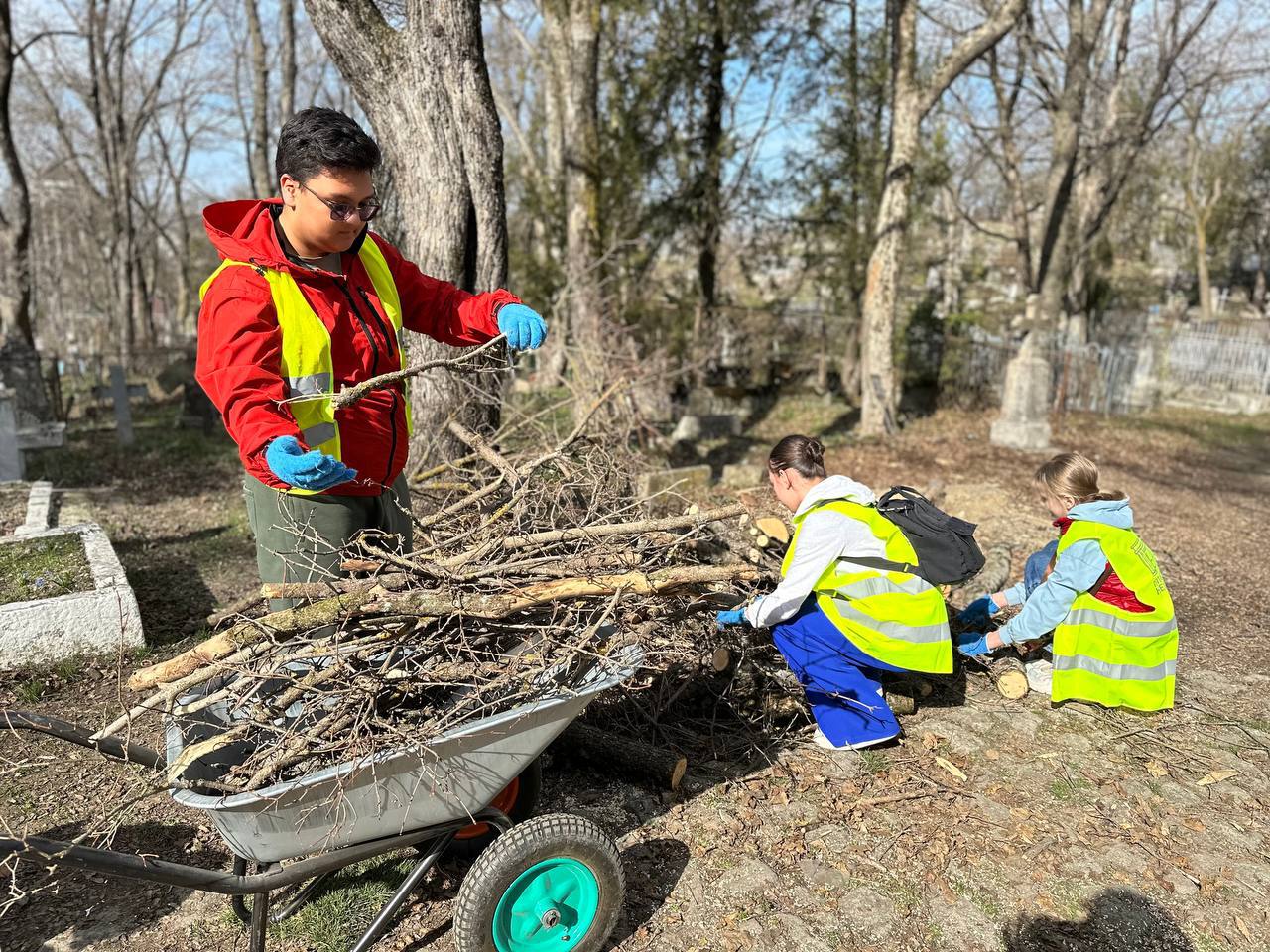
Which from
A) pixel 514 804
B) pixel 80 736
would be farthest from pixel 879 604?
pixel 80 736

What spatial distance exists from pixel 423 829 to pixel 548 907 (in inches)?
15.9

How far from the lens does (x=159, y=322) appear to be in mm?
46312

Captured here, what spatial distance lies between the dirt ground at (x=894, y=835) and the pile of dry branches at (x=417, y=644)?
294mm

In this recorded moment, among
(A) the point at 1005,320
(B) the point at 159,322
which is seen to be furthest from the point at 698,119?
(B) the point at 159,322

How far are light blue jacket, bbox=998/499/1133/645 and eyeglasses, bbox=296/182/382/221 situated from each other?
309 cm

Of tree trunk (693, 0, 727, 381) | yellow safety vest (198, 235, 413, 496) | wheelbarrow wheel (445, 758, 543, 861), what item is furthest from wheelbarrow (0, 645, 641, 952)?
tree trunk (693, 0, 727, 381)

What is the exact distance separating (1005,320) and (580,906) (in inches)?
638

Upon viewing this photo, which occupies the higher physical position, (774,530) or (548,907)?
(774,530)

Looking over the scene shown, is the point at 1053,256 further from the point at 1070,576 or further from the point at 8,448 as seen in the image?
the point at 8,448

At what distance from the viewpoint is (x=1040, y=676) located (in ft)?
12.7

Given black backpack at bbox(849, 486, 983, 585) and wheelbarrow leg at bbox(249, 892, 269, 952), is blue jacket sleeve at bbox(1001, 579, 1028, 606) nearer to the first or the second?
black backpack at bbox(849, 486, 983, 585)

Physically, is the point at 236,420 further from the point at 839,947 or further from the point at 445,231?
the point at 445,231

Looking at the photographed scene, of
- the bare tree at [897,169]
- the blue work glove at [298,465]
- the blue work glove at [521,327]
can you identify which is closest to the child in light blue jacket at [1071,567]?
the blue work glove at [521,327]

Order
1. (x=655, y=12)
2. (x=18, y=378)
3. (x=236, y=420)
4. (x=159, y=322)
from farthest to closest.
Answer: (x=159, y=322) < (x=655, y=12) < (x=18, y=378) < (x=236, y=420)
